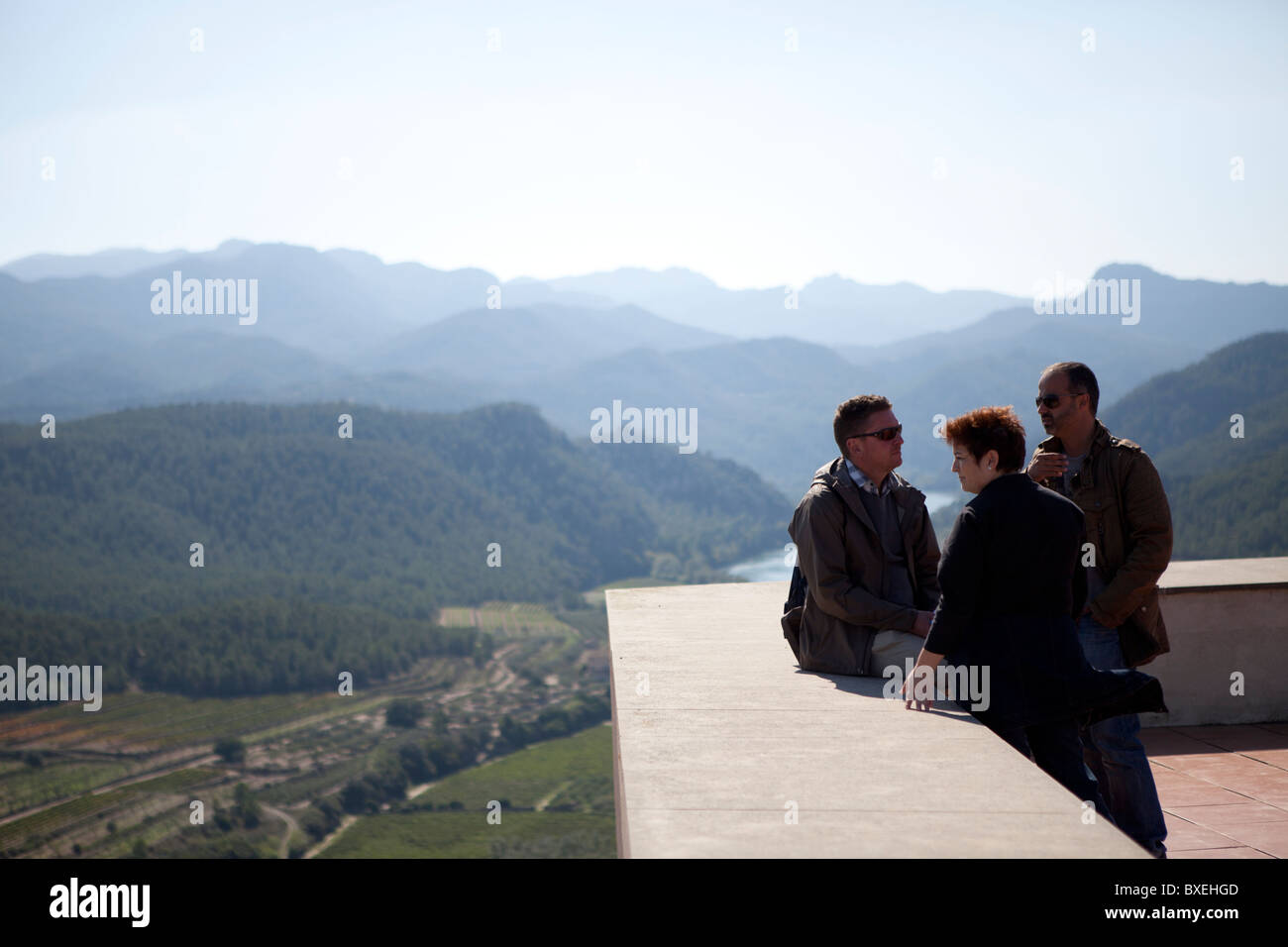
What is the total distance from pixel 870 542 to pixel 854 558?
8 centimetres

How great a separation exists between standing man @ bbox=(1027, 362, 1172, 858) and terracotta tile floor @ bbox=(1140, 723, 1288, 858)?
1.31 feet

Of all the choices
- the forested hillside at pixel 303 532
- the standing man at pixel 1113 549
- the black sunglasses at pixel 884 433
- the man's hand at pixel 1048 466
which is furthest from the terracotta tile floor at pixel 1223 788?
the forested hillside at pixel 303 532

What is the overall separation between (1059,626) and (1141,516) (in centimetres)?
78

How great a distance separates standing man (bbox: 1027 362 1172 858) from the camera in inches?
134

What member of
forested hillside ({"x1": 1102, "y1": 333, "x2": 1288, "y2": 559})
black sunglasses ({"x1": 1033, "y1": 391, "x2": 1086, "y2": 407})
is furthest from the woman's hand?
forested hillside ({"x1": 1102, "y1": 333, "x2": 1288, "y2": 559})

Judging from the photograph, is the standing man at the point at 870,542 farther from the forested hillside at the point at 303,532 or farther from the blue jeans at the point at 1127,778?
the forested hillside at the point at 303,532

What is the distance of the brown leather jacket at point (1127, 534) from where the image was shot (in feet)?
11.4

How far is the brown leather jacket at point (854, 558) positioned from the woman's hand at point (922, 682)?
0.30 m

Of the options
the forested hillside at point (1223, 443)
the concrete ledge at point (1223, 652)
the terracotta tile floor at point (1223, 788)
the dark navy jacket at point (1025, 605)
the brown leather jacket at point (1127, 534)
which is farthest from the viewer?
the forested hillside at point (1223, 443)

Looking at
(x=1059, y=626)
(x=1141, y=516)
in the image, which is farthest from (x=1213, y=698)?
(x=1059, y=626)

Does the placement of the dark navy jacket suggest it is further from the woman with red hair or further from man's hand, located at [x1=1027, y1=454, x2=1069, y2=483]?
man's hand, located at [x1=1027, y1=454, x2=1069, y2=483]

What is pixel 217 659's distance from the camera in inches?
3081

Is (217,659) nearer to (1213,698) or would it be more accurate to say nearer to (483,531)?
(483,531)

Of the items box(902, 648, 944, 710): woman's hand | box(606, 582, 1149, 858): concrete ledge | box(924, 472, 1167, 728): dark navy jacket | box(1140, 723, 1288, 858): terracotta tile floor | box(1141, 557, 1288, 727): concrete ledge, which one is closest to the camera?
box(606, 582, 1149, 858): concrete ledge
